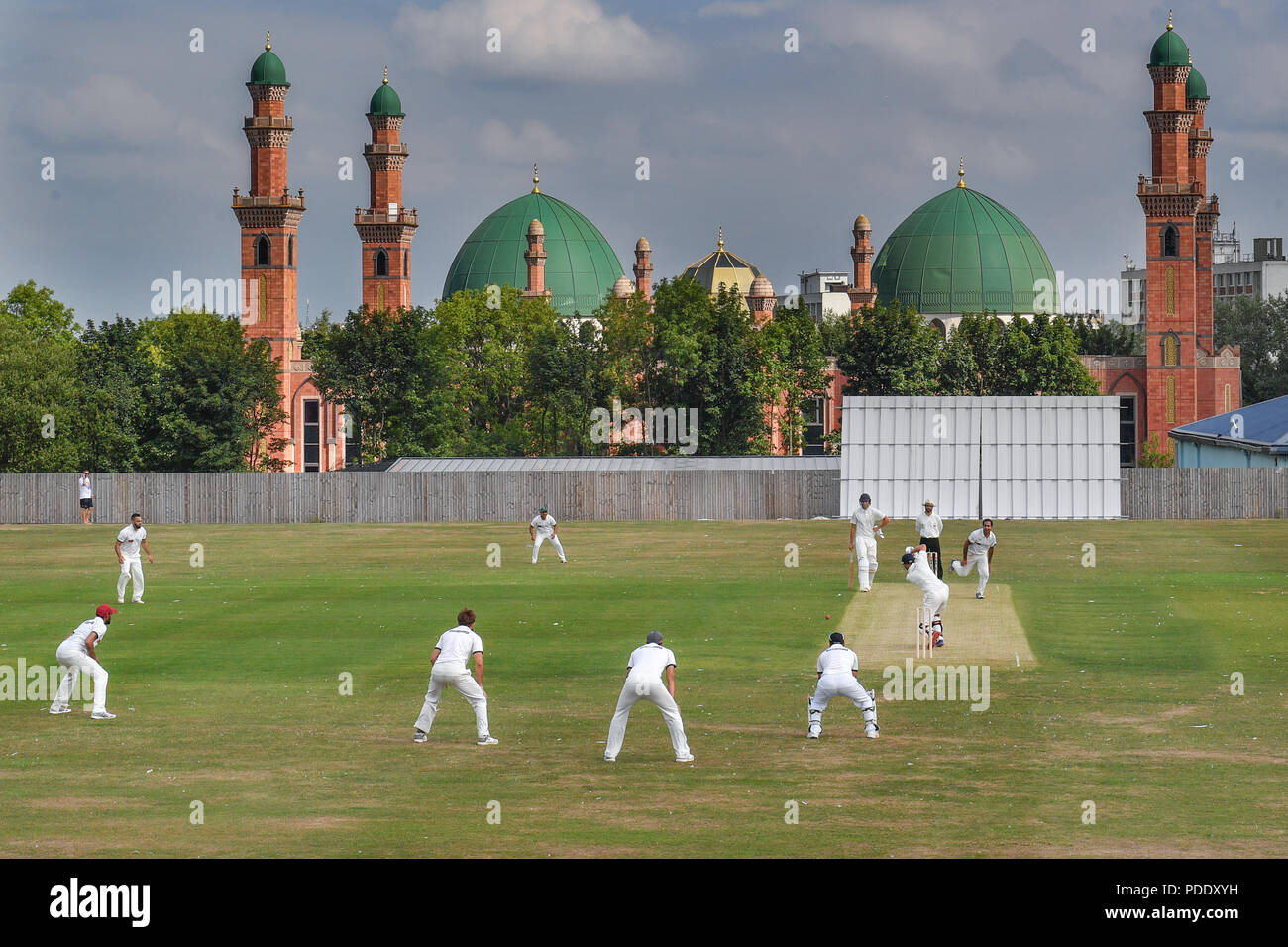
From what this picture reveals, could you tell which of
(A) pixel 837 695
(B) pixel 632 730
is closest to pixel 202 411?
(B) pixel 632 730

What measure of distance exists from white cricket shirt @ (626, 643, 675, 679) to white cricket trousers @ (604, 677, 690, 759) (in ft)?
0.22

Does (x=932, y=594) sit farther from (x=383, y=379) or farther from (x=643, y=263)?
(x=643, y=263)

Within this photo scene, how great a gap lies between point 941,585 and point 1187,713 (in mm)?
6240

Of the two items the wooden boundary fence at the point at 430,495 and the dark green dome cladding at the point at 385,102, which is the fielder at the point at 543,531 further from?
the dark green dome cladding at the point at 385,102

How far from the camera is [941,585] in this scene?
3048cm

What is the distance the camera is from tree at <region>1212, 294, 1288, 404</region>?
14588 centimetres

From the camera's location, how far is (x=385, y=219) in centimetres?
10950

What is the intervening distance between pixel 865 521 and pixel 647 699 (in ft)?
62.2

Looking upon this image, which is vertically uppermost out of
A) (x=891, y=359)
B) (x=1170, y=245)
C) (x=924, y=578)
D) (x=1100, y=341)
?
(x=1170, y=245)

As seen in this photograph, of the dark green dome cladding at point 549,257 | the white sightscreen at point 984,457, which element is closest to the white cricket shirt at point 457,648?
the white sightscreen at point 984,457

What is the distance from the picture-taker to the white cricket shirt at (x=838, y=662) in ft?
72.8

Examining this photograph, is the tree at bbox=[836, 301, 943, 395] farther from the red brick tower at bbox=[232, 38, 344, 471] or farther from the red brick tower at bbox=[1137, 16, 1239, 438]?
the red brick tower at bbox=[232, 38, 344, 471]

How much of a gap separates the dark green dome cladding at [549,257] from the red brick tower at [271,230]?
2538 cm
